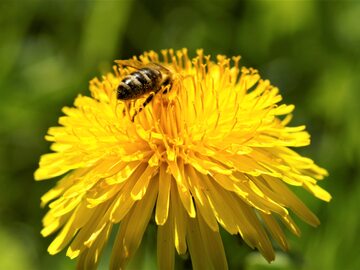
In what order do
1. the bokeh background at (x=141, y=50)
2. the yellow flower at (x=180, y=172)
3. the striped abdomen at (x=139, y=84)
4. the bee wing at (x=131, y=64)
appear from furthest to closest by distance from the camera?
1. the bokeh background at (x=141, y=50)
2. the bee wing at (x=131, y=64)
3. the striped abdomen at (x=139, y=84)
4. the yellow flower at (x=180, y=172)

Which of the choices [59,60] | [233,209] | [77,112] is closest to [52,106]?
[59,60]

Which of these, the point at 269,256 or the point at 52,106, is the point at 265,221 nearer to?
the point at 269,256

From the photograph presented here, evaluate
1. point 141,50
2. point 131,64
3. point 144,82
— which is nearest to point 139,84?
point 144,82

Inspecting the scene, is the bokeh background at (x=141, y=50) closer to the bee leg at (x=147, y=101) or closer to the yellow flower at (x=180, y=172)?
the yellow flower at (x=180, y=172)

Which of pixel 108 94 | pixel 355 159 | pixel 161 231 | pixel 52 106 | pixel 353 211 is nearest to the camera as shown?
pixel 161 231

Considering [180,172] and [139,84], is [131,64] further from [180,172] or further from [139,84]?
[180,172]

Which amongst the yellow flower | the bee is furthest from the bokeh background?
the bee

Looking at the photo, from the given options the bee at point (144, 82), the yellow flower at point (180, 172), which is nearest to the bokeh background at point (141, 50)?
the yellow flower at point (180, 172)
